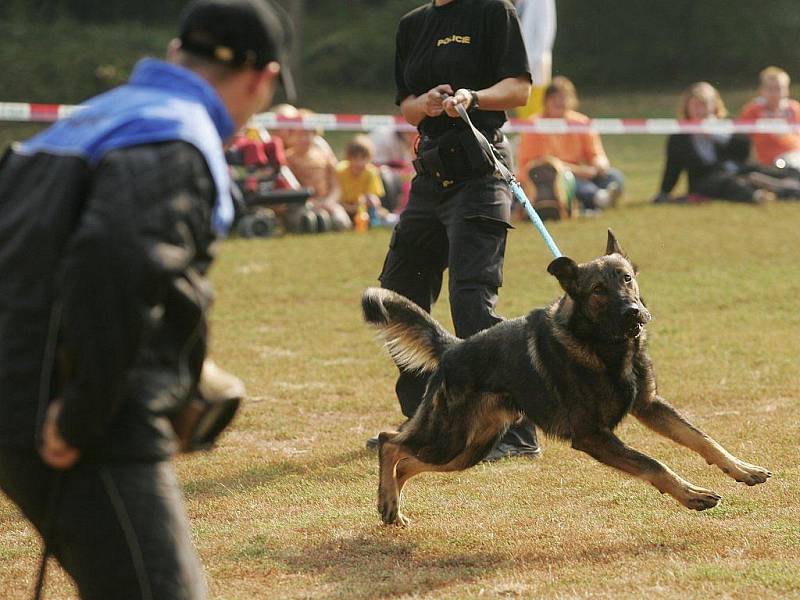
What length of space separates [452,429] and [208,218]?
8.37 ft

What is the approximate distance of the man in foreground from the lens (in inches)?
92.2

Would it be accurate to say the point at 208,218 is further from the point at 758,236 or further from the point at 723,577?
the point at 758,236

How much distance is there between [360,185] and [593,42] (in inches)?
800

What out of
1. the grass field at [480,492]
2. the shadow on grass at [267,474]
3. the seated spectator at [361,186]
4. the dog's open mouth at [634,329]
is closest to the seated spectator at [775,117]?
the seated spectator at [361,186]

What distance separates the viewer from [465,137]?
18.7 ft

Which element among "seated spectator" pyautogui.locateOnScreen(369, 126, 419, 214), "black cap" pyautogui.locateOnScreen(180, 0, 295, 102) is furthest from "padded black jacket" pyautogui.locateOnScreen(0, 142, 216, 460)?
"seated spectator" pyautogui.locateOnScreen(369, 126, 419, 214)

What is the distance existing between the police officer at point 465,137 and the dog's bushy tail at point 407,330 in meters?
0.53

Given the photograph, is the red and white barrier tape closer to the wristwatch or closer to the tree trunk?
the wristwatch

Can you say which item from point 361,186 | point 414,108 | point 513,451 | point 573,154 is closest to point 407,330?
point 513,451

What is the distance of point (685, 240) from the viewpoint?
12.8 meters

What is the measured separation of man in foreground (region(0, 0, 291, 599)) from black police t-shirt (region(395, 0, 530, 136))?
3173mm

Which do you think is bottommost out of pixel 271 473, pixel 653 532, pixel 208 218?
pixel 271 473

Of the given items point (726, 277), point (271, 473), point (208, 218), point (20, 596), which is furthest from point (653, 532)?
point (726, 277)

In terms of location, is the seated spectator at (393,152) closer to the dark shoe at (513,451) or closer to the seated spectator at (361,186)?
the seated spectator at (361,186)
